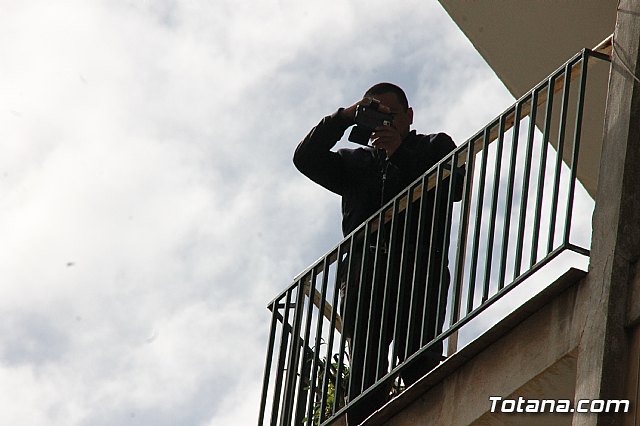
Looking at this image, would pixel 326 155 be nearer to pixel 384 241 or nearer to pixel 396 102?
pixel 396 102

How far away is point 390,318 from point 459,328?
3.54 ft

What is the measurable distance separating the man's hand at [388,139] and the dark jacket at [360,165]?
3 centimetres

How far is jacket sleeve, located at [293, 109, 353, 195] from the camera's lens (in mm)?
7852

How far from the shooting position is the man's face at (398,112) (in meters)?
7.70

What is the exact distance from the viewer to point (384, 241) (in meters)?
7.35

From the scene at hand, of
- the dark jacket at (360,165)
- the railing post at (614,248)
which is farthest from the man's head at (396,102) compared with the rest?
the railing post at (614,248)

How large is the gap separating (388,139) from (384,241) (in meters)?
0.61

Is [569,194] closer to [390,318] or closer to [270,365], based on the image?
[390,318]

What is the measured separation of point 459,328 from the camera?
638 centimetres

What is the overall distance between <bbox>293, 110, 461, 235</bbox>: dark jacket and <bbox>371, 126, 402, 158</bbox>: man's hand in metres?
0.03

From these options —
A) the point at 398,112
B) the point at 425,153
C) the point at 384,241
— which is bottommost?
the point at 384,241

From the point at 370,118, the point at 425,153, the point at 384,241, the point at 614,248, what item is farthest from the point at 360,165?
the point at 614,248

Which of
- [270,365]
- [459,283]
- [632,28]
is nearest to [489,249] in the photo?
[459,283]

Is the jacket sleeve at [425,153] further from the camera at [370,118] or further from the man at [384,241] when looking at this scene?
the camera at [370,118]
